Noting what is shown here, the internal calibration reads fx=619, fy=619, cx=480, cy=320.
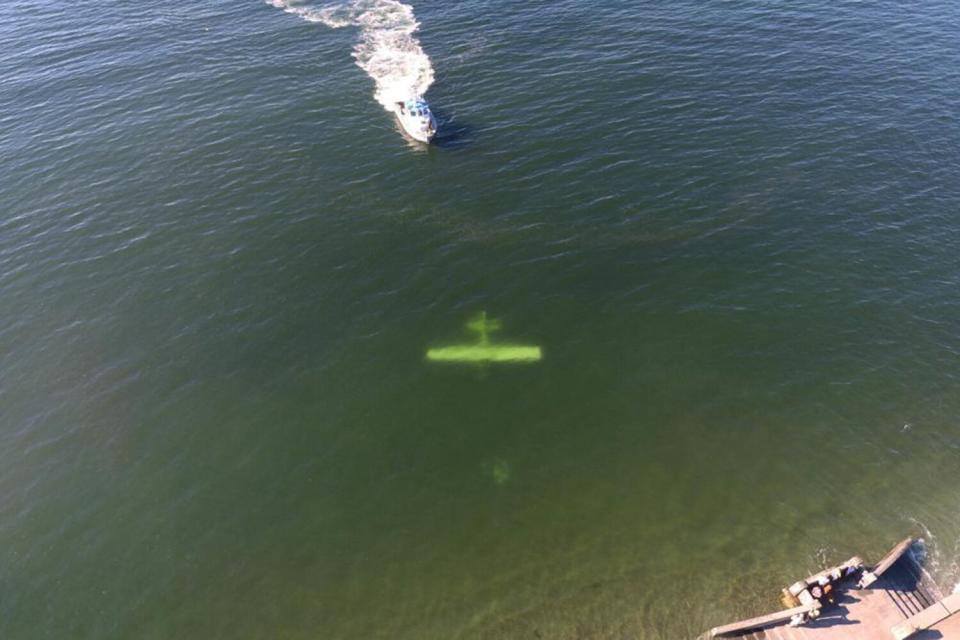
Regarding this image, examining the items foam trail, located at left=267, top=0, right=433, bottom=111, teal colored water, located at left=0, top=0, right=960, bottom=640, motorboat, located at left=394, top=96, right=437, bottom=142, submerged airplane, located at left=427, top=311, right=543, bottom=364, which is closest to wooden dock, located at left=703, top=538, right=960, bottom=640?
teal colored water, located at left=0, top=0, right=960, bottom=640

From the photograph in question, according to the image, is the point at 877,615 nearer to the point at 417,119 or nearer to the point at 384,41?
the point at 417,119

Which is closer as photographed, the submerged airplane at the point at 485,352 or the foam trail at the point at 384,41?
the submerged airplane at the point at 485,352

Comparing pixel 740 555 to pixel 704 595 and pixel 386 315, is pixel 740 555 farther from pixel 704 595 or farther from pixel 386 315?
pixel 386 315

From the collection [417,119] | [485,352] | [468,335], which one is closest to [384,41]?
[417,119]

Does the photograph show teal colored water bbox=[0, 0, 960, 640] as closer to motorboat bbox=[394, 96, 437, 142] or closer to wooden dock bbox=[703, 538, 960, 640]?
wooden dock bbox=[703, 538, 960, 640]

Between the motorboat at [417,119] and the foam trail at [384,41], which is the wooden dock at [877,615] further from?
the foam trail at [384,41]

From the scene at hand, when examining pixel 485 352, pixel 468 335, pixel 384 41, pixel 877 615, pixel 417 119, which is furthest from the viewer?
pixel 384 41

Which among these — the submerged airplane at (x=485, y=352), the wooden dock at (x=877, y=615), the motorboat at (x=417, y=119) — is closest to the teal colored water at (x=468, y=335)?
the submerged airplane at (x=485, y=352)
